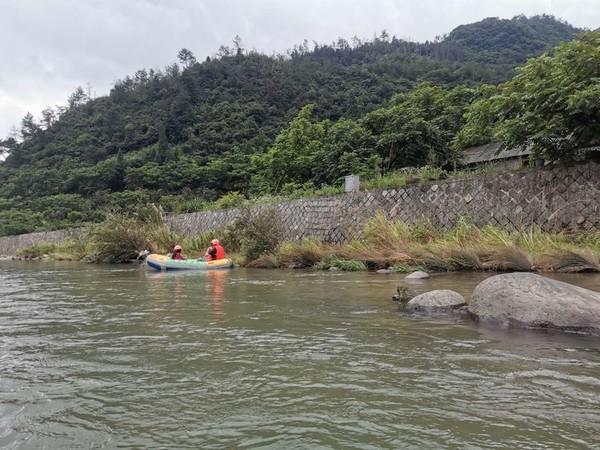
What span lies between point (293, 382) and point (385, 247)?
403 inches

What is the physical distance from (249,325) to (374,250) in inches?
319

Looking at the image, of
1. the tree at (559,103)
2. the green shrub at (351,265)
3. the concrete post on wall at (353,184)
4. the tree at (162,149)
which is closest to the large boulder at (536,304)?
the tree at (559,103)

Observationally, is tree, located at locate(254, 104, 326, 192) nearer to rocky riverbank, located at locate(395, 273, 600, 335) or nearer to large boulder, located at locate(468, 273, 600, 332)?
rocky riverbank, located at locate(395, 273, 600, 335)

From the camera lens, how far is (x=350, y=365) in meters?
4.07

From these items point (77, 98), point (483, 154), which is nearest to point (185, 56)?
point (77, 98)

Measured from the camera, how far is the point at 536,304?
5.50 m

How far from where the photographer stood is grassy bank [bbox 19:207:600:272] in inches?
412

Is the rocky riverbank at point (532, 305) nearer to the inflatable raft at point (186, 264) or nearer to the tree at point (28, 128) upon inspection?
the inflatable raft at point (186, 264)

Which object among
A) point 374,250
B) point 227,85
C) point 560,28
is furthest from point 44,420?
point 560,28

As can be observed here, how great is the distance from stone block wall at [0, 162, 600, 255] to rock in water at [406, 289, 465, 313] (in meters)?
6.99

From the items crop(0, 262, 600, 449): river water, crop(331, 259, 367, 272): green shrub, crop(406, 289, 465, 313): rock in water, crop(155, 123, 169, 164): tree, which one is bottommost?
crop(0, 262, 600, 449): river water

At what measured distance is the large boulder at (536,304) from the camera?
5191 mm

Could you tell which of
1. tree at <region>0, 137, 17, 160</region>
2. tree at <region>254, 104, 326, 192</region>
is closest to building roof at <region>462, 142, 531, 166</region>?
tree at <region>254, 104, 326, 192</region>

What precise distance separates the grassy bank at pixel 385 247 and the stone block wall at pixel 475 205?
1.64 feet
